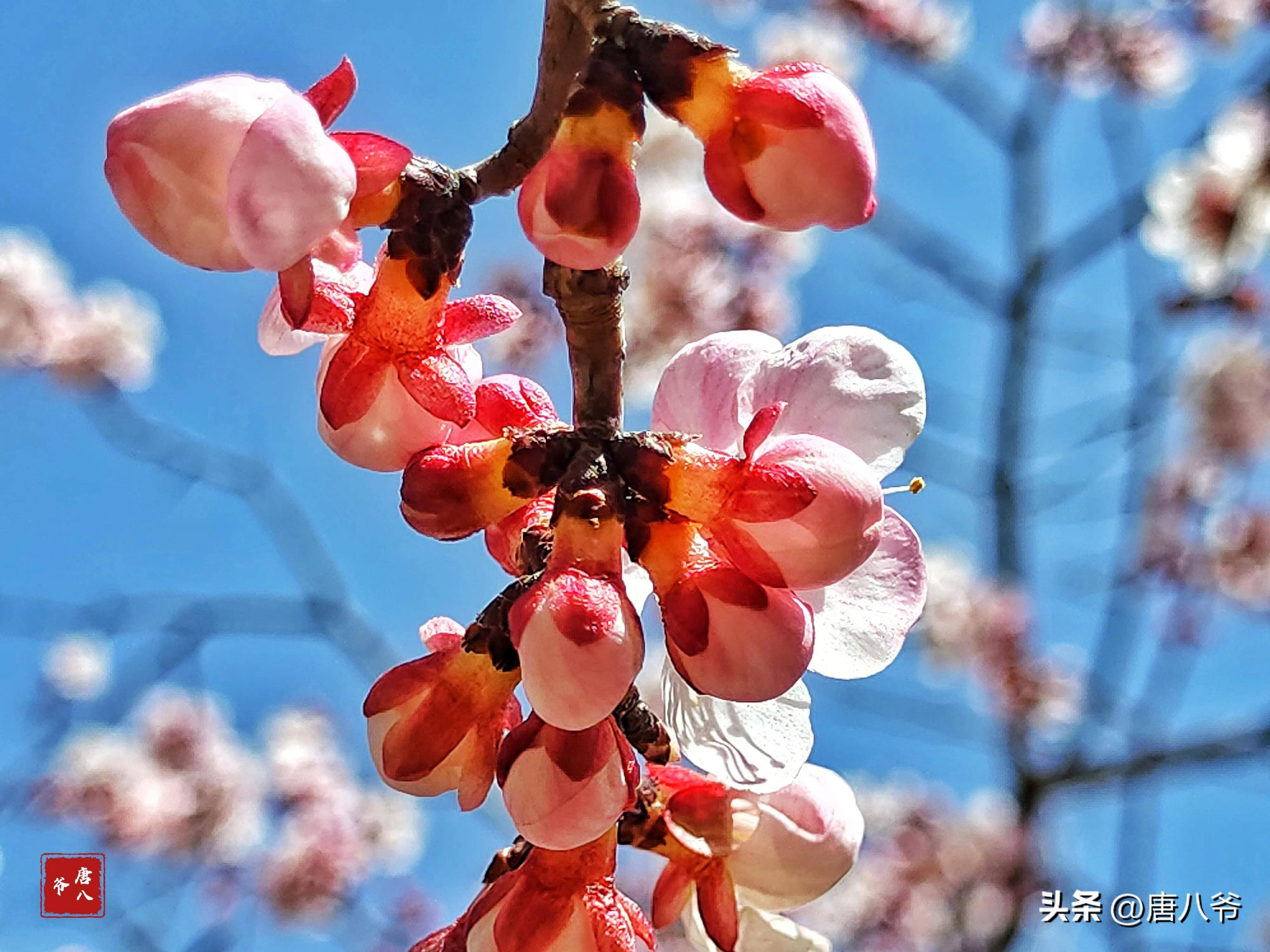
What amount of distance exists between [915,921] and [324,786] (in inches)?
92.1

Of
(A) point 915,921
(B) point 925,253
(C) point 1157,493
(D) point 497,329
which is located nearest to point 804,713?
(D) point 497,329

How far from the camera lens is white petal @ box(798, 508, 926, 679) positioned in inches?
20.1

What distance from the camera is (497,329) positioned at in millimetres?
515

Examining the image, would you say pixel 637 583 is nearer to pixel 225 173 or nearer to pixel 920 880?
pixel 225 173

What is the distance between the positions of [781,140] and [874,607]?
0.74 feet

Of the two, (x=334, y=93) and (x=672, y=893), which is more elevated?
(x=334, y=93)

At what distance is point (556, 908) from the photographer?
19.1 inches

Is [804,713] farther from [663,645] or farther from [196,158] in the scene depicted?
[196,158]

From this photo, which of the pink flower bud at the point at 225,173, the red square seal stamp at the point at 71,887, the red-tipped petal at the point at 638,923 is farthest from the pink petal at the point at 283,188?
the red square seal stamp at the point at 71,887

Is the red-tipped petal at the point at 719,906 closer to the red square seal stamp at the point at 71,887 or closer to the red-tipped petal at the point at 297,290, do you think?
the red-tipped petal at the point at 297,290

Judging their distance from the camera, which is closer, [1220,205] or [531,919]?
[531,919]

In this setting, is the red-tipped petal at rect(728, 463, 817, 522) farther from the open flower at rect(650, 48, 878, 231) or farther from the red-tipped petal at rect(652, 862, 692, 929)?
the red-tipped petal at rect(652, 862, 692, 929)

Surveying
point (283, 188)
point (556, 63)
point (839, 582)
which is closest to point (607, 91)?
point (556, 63)

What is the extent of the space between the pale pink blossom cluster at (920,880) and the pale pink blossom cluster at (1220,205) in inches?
67.5
